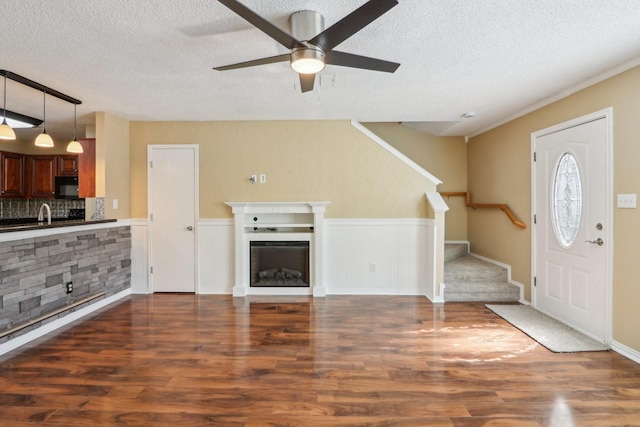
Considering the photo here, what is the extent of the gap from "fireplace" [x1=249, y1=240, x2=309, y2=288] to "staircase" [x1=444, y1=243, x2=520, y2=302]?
6.50 ft

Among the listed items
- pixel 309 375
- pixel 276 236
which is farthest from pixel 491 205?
pixel 309 375

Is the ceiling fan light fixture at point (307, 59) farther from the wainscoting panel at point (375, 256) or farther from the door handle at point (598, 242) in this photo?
the door handle at point (598, 242)

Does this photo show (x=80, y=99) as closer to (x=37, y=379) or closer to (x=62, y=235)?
(x=62, y=235)

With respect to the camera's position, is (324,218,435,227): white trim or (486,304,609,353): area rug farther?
(324,218,435,227): white trim

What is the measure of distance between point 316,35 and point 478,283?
3849mm

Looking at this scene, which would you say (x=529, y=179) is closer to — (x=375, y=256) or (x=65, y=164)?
(x=375, y=256)

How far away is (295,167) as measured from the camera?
185 inches

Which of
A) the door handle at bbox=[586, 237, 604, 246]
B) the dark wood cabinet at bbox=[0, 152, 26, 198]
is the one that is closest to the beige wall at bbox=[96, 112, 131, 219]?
Result: the dark wood cabinet at bbox=[0, 152, 26, 198]

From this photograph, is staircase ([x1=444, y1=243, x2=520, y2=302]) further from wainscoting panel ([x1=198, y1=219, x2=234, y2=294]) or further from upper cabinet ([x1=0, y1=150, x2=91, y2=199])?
upper cabinet ([x1=0, y1=150, x2=91, y2=199])

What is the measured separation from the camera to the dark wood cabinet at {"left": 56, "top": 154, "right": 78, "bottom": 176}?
5.59 m

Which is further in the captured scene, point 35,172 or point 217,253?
point 35,172

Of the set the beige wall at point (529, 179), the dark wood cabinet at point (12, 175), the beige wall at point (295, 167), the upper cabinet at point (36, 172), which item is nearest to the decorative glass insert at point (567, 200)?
the beige wall at point (529, 179)

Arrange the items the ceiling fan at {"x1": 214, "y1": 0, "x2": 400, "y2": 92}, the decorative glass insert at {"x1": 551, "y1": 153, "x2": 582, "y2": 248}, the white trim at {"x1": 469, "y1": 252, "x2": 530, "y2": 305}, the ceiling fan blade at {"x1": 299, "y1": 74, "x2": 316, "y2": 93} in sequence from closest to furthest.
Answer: the ceiling fan at {"x1": 214, "y1": 0, "x2": 400, "y2": 92} → the ceiling fan blade at {"x1": 299, "y1": 74, "x2": 316, "y2": 93} → the decorative glass insert at {"x1": 551, "y1": 153, "x2": 582, "y2": 248} → the white trim at {"x1": 469, "y1": 252, "x2": 530, "y2": 305}

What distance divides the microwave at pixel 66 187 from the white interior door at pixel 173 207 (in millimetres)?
1864
